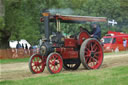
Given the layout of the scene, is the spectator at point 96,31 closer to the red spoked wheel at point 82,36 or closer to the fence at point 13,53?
the red spoked wheel at point 82,36

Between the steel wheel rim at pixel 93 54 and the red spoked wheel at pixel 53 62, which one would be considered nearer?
the red spoked wheel at pixel 53 62

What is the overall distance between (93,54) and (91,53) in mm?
139

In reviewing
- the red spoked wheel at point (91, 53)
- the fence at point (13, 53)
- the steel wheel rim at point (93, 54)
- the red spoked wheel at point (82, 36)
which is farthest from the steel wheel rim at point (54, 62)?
the fence at point (13, 53)

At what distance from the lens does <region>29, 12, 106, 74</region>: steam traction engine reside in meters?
9.39

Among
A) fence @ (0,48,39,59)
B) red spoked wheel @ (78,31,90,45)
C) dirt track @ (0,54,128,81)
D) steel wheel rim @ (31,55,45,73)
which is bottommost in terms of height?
fence @ (0,48,39,59)

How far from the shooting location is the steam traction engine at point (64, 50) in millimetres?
9391

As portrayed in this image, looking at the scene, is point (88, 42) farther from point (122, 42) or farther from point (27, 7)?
point (122, 42)

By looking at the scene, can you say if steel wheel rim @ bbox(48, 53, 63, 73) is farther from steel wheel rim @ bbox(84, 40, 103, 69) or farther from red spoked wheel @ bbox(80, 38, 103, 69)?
steel wheel rim @ bbox(84, 40, 103, 69)

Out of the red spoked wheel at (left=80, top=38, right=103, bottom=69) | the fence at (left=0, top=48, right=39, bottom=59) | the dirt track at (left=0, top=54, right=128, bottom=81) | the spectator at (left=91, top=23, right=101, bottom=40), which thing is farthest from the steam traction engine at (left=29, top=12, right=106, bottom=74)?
the fence at (left=0, top=48, right=39, bottom=59)

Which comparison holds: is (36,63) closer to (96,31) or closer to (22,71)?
(22,71)

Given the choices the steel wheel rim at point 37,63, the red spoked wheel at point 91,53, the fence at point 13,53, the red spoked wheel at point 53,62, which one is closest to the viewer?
the red spoked wheel at point 53,62

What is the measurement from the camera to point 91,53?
33.7ft

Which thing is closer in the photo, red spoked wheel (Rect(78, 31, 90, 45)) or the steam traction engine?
the steam traction engine

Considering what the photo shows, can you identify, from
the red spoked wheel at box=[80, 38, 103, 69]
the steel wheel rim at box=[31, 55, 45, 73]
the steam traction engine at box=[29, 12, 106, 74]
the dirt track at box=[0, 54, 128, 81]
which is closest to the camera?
the dirt track at box=[0, 54, 128, 81]
